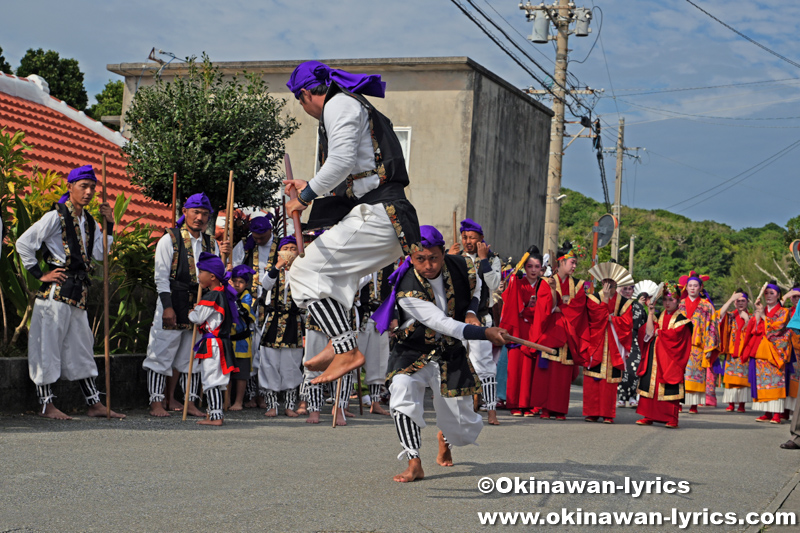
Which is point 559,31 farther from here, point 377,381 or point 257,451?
point 257,451

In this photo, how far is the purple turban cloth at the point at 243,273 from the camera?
387 inches

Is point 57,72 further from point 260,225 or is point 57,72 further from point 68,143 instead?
point 260,225

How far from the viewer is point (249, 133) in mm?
12719

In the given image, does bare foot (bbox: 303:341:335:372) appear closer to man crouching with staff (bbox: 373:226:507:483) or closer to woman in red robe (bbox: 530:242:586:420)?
man crouching with staff (bbox: 373:226:507:483)

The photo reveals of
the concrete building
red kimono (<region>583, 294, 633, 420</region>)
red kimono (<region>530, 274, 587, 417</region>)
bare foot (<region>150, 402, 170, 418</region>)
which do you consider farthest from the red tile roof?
red kimono (<region>583, 294, 633, 420</region>)

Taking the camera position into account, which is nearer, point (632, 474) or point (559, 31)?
point (632, 474)

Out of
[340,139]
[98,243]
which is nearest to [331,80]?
[340,139]

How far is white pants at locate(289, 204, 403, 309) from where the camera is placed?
17.2 feet

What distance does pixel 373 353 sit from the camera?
416 inches

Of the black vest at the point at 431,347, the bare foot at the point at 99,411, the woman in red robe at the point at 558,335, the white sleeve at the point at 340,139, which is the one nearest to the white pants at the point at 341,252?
the white sleeve at the point at 340,139

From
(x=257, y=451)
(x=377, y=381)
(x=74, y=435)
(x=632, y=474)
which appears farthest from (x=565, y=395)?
(x=74, y=435)

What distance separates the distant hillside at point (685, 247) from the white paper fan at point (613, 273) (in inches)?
1924

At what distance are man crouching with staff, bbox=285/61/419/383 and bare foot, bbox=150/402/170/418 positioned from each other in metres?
3.94

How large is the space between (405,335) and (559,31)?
17.4 m
